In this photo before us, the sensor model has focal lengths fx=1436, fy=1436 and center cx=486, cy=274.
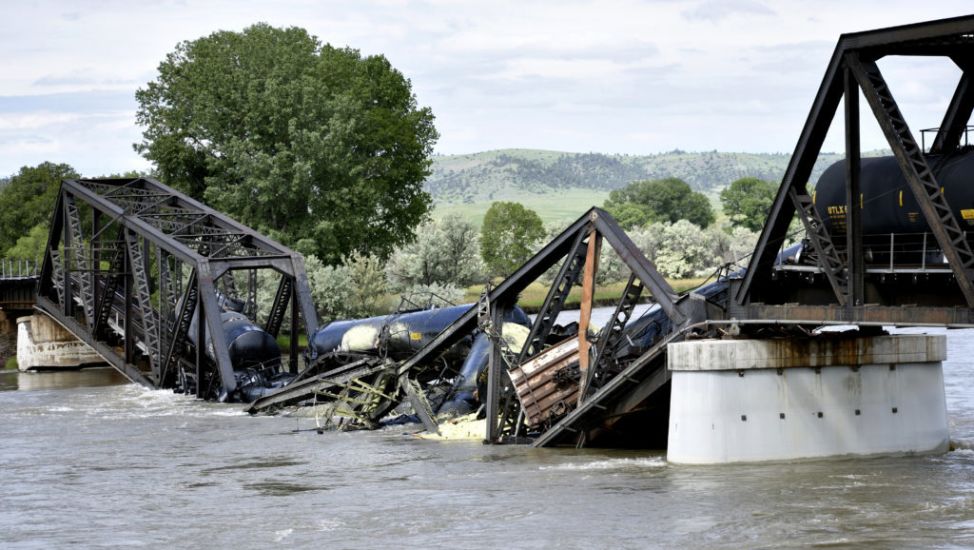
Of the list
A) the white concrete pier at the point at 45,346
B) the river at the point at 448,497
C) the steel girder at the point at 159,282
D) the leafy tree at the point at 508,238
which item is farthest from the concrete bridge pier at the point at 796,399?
the leafy tree at the point at 508,238

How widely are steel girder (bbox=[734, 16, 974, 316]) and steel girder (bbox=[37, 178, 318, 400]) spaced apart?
24411 mm

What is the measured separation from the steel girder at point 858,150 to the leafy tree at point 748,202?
448ft

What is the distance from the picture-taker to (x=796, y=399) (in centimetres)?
2914

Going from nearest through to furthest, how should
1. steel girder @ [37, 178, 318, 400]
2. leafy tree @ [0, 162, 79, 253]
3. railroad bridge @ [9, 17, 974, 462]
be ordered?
railroad bridge @ [9, 17, 974, 462] → steel girder @ [37, 178, 318, 400] → leafy tree @ [0, 162, 79, 253]

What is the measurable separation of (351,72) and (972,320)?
2696 inches

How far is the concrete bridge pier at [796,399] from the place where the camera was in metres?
28.7

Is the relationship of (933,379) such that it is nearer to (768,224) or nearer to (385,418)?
(768,224)

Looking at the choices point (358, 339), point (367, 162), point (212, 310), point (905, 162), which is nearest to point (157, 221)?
point (212, 310)

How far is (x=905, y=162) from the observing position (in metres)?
24.2

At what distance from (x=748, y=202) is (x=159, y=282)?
12642 cm

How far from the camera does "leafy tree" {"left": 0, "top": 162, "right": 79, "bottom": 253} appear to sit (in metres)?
120

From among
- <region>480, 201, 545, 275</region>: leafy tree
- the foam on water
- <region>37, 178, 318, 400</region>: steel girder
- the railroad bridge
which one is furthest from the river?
<region>480, 201, 545, 275</region>: leafy tree

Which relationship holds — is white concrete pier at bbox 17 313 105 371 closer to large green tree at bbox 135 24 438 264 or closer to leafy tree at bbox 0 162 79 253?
large green tree at bbox 135 24 438 264

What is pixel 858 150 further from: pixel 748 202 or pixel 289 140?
pixel 748 202
